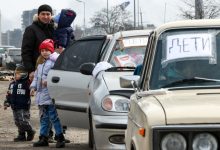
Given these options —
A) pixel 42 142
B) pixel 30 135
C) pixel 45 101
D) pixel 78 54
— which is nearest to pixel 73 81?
pixel 78 54

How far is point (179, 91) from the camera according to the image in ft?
16.6

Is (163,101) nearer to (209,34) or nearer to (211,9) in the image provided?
(209,34)

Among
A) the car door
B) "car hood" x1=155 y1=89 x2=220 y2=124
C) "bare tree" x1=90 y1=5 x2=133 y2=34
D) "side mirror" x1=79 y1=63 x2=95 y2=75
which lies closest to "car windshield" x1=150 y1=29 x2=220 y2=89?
"car hood" x1=155 y1=89 x2=220 y2=124

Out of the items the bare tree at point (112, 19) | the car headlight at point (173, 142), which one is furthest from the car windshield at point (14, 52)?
the car headlight at point (173, 142)

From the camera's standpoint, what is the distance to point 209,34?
5.65m

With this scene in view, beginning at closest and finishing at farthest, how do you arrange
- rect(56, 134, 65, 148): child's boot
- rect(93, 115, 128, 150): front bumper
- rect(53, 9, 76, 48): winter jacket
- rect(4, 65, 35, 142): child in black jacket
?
1. rect(93, 115, 128, 150): front bumper
2. rect(56, 134, 65, 148): child's boot
3. rect(4, 65, 35, 142): child in black jacket
4. rect(53, 9, 76, 48): winter jacket

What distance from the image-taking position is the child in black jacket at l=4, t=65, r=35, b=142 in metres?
10.9

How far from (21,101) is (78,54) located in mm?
1472

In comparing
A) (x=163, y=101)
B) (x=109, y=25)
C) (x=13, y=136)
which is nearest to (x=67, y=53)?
(x=13, y=136)

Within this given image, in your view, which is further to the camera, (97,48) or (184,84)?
(97,48)

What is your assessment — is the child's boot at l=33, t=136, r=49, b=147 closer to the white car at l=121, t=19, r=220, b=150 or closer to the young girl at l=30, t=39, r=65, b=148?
the young girl at l=30, t=39, r=65, b=148

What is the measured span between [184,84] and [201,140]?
3.21 feet

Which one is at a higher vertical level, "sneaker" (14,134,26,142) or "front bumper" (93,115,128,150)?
"front bumper" (93,115,128,150)

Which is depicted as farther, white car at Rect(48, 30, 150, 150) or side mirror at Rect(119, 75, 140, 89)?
white car at Rect(48, 30, 150, 150)
